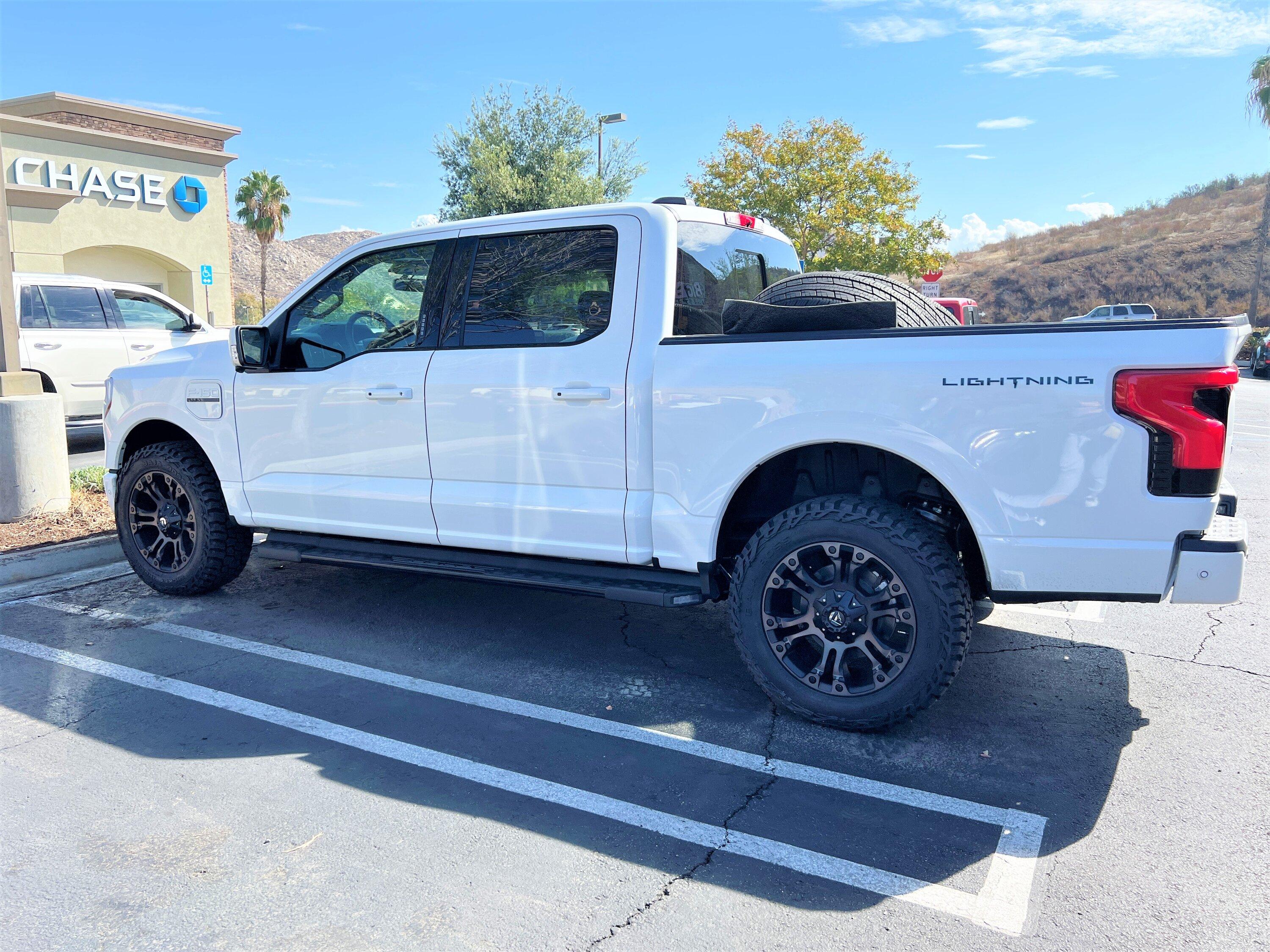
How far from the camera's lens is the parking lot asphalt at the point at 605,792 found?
2.61 meters

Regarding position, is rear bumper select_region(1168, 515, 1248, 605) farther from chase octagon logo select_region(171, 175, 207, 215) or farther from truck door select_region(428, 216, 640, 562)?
chase octagon logo select_region(171, 175, 207, 215)

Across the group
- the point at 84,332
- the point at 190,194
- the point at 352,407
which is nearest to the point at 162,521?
the point at 352,407

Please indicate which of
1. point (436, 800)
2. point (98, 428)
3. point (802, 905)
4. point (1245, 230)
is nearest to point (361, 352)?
point (436, 800)

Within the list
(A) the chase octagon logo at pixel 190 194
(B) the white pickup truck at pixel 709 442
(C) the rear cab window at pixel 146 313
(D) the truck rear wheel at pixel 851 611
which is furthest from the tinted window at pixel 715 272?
(A) the chase octagon logo at pixel 190 194

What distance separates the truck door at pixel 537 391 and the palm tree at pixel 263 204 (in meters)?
44.3

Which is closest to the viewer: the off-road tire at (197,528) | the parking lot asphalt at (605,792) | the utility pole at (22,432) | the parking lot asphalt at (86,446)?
A: the parking lot asphalt at (605,792)

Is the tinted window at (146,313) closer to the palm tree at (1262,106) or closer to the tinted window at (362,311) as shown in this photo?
the tinted window at (362,311)

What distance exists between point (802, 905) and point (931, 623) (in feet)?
4.11

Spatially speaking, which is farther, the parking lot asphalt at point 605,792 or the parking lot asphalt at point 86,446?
the parking lot asphalt at point 86,446

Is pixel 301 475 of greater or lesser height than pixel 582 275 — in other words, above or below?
below

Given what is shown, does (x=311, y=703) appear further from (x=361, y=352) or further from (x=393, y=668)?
(x=361, y=352)

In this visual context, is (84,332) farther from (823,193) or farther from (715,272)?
(823,193)

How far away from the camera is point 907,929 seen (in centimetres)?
255

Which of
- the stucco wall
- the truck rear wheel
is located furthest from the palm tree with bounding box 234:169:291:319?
the truck rear wheel
